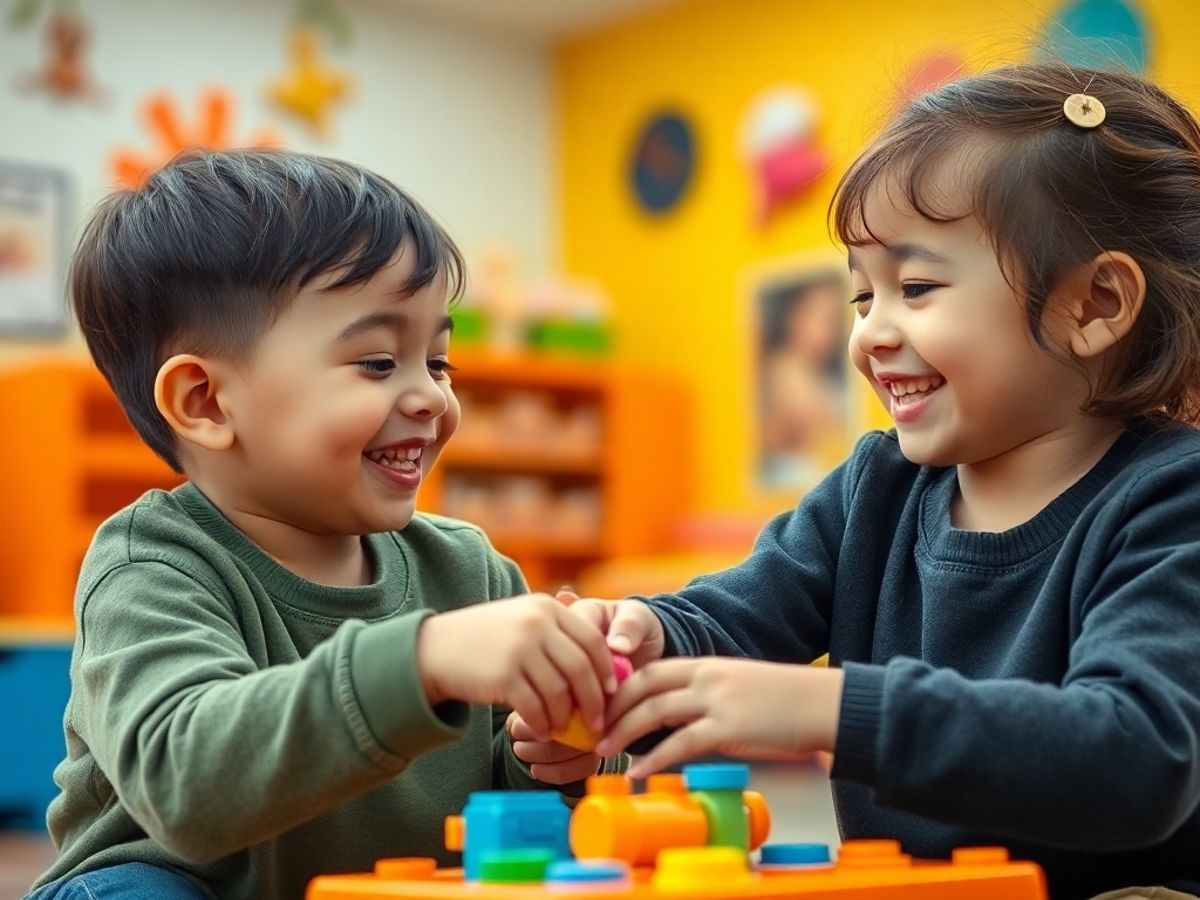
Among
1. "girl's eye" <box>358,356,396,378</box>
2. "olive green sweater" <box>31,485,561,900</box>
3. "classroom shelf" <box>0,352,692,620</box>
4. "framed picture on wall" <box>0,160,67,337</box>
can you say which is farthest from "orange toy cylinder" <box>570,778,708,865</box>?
"framed picture on wall" <box>0,160,67,337</box>

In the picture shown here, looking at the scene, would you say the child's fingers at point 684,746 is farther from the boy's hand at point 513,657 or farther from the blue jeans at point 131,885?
the blue jeans at point 131,885

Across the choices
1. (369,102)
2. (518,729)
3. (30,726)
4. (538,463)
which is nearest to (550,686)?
(518,729)

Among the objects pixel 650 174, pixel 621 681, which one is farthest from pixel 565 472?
pixel 621 681

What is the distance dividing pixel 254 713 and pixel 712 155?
4703 millimetres

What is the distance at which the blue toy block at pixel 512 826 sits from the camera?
0.81 meters

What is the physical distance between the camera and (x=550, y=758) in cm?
115

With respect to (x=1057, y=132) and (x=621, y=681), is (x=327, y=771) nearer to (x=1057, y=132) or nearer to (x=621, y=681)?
(x=621, y=681)

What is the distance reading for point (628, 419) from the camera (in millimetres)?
5422

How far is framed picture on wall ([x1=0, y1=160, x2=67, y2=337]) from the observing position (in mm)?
4734

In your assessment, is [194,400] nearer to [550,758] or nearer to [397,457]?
[397,457]

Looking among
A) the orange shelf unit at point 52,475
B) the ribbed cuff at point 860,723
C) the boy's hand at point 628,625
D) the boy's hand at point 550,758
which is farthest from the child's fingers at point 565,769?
the orange shelf unit at point 52,475

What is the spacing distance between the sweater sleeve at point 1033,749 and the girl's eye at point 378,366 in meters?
0.44

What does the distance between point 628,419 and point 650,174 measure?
34.4 inches

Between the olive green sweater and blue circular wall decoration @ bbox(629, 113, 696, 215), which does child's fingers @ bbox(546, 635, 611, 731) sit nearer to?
the olive green sweater
